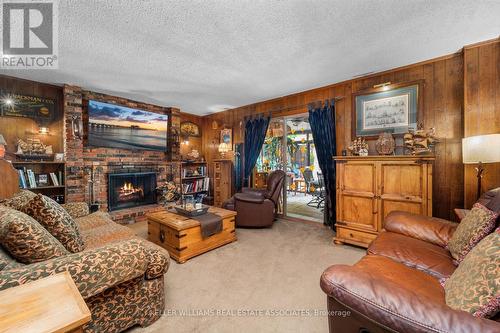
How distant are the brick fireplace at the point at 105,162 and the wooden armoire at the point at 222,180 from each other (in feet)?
3.22

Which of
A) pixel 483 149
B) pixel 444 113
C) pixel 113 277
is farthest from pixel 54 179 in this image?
pixel 444 113

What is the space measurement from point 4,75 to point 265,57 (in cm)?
392

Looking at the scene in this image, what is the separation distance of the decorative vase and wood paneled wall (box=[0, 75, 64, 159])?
517cm

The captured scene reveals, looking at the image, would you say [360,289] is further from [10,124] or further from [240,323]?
[10,124]

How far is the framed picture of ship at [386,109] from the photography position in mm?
2943

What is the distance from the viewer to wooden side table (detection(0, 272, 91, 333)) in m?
0.67

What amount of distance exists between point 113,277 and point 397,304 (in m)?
1.49

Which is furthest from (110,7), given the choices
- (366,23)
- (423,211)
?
(423,211)

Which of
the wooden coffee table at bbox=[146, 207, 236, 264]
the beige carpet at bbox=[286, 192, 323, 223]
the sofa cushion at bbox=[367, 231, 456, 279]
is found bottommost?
the beige carpet at bbox=[286, 192, 323, 223]

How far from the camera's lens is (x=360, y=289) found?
910 millimetres

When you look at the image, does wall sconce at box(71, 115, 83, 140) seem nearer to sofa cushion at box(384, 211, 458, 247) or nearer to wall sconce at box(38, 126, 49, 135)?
wall sconce at box(38, 126, 49, 135)

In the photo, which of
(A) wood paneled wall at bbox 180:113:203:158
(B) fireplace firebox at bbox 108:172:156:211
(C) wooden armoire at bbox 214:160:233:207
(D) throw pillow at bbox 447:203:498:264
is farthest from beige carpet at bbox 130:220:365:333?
(A) wood paneled wall at bbox 180:113:203:158

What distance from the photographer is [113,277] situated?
1252 millimetres

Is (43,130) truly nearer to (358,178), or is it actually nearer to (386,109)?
(358,178)
